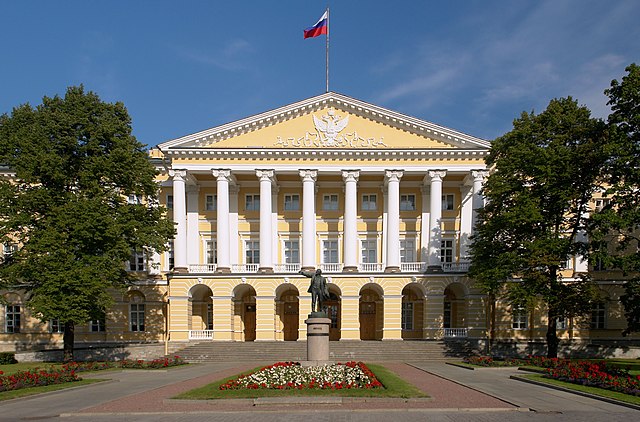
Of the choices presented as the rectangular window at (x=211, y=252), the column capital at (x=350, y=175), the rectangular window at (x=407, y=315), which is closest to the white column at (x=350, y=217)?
the column capital at (x=350, y=175)

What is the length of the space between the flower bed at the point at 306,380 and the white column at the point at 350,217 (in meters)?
25.0

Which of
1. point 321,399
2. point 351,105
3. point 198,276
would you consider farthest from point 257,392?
point 351,105

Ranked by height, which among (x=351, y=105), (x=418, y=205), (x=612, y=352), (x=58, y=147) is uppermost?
(x=351, y=105)

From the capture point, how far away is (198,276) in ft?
153

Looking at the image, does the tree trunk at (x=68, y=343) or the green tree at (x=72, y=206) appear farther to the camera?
the tree trunk at (x=68, y=343)

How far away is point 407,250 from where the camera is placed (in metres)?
51.6

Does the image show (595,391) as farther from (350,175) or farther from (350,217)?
(350,175)

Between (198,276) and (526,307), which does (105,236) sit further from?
(526,307)

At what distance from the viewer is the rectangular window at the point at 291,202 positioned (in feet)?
170

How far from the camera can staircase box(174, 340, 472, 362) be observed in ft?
131

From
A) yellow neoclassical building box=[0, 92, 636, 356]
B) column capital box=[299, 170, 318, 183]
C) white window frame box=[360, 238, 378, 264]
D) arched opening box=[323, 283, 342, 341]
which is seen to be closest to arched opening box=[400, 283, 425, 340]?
yellow neoclassical building box=[0, 92, 636, 356]

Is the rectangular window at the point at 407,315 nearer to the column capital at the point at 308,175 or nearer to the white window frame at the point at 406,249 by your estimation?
the white window frame at the point at 406,249

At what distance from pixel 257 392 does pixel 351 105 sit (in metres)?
32.8

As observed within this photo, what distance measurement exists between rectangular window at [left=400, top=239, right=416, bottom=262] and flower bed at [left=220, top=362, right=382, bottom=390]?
2946 centimetres
